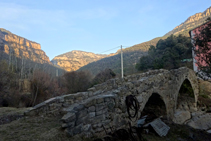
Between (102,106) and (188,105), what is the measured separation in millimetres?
11141

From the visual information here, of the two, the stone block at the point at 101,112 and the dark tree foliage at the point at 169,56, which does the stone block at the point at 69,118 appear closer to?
the stone block at the point at 101,112

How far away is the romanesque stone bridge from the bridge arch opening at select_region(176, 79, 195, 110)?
3730 millimetres

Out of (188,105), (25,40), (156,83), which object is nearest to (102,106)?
(156,83)

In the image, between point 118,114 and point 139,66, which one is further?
point 139,66

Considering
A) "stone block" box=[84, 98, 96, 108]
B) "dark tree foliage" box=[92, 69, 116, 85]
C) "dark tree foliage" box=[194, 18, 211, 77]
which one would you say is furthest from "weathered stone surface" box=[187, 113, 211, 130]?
"dark tree foliage" box=[92, 69, 116, 85]

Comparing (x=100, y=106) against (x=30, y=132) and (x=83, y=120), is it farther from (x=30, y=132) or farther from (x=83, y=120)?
(x=30, y=132)

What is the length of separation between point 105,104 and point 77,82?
64.3ft

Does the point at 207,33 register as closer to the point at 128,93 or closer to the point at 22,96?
the point at 128,93

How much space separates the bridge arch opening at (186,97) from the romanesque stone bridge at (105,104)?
373cm

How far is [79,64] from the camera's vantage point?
59875 millimetres

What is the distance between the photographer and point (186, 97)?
496 inches

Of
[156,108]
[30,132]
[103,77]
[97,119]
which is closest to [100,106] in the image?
[97,119]

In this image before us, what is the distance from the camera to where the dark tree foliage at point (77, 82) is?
22.5 metres

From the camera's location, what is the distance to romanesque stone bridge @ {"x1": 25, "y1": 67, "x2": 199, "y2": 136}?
3.46 metres
